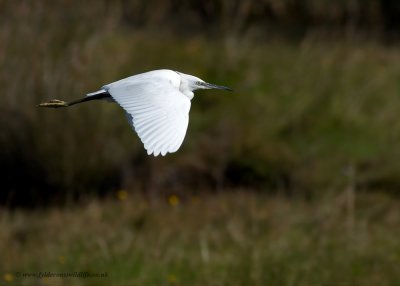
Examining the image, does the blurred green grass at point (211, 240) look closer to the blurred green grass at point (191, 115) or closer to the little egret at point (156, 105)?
the blurred green grass at point (191, 115)

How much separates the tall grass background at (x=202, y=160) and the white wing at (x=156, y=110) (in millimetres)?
1608

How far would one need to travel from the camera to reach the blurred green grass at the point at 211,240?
4500 millimetres

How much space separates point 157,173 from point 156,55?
0.91 metres

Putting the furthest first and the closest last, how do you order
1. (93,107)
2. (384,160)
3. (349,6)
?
1. (349,6)
2. (384,160)
3. (93,107)

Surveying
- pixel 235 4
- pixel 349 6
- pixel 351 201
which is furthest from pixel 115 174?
pixel 349 6

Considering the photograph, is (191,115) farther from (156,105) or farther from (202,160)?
(156,105)

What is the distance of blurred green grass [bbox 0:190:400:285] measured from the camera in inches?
177

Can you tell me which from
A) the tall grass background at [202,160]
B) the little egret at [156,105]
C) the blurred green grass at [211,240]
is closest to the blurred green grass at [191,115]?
the tall grass background at [202,160]

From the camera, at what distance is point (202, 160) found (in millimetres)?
5953

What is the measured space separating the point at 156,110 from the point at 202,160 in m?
3.11

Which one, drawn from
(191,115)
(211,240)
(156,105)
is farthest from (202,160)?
(156,105)

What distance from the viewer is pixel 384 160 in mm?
6191

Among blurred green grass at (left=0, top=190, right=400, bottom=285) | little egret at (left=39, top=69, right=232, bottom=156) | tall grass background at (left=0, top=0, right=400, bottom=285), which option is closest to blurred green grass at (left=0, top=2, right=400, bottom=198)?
tall grass background at (left=0, top=0, right=400, bottom=285)

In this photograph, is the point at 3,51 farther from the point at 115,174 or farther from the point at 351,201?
Answer: the point at 351,201
